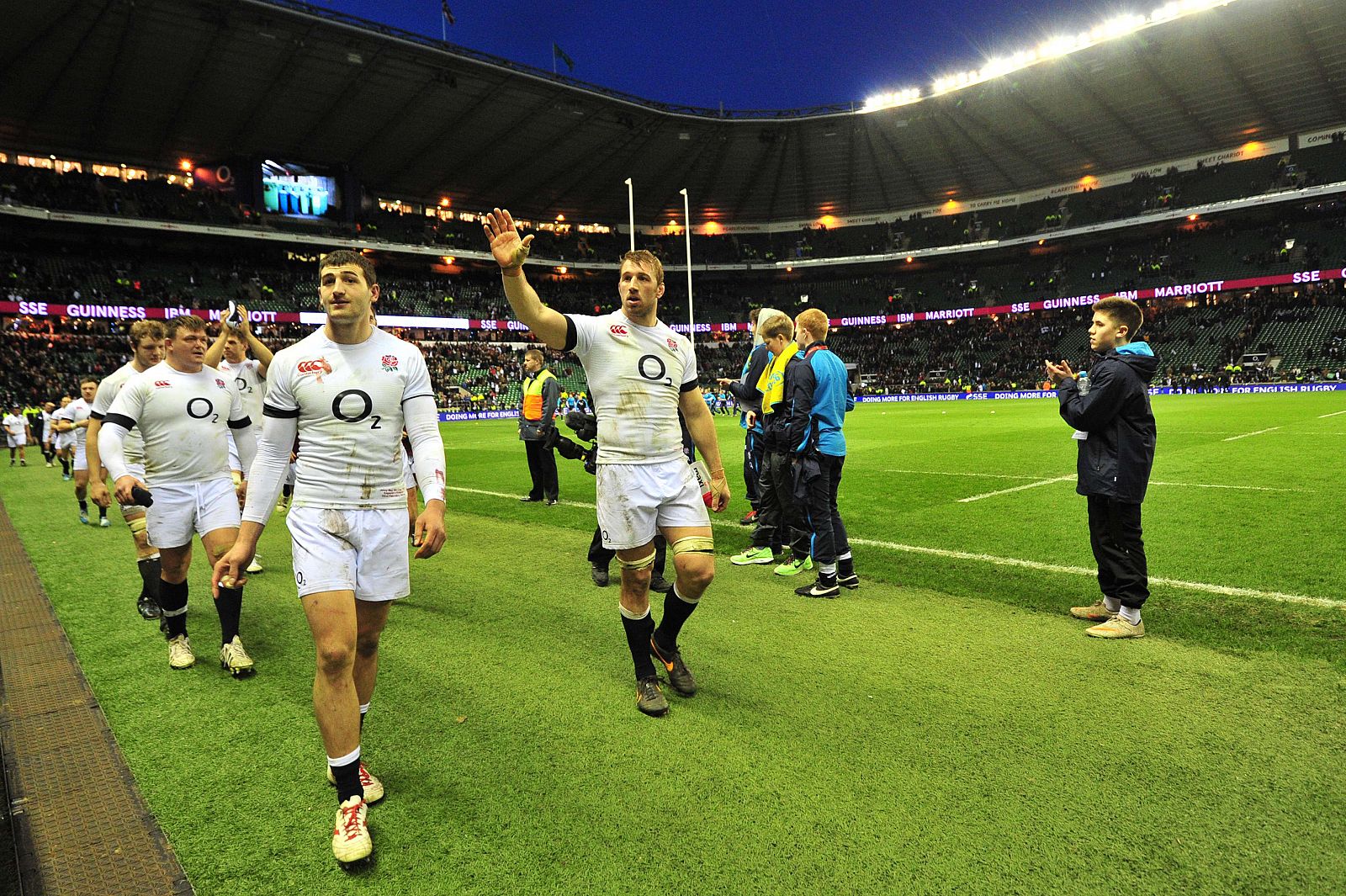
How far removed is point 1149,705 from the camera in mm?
3682

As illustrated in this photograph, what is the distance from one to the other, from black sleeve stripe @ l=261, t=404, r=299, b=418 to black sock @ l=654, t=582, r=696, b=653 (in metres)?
2.22

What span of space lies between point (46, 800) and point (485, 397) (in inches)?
1759

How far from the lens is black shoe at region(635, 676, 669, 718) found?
3.83 meters

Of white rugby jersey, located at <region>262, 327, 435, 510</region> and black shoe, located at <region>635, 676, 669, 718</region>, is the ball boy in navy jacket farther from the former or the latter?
white rugby jersey, located at <region>262, 327, 435, 510</region>

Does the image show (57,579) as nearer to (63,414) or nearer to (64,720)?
(64,720)

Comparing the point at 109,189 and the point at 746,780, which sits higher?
the point at 109,189

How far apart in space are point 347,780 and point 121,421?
350 centimetres

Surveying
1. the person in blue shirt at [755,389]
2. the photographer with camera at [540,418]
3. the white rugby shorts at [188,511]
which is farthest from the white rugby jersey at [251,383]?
the person in blue shirt at [755,389]

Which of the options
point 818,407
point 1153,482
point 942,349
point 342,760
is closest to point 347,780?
point 342,760

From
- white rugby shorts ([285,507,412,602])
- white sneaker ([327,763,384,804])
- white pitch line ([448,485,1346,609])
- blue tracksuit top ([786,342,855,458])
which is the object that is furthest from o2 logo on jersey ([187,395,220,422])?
white pitch line ([448,485,1346,609])

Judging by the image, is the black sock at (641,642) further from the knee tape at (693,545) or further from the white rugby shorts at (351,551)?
the white rugby shorts at (351,551)

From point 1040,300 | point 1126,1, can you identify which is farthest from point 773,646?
point 1040,300

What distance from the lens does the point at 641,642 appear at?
160 inches

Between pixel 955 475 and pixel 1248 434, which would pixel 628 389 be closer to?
pixel 955 475
